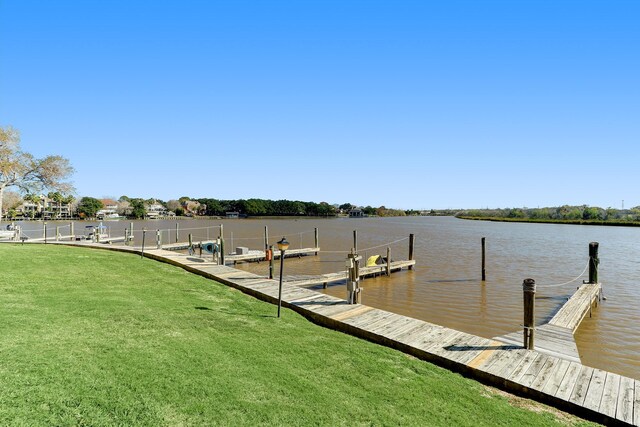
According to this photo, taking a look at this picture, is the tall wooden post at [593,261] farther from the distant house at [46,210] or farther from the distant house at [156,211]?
the distant house at [156,211]

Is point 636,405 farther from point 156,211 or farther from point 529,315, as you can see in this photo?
point 156,211

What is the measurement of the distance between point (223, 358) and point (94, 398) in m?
1.87

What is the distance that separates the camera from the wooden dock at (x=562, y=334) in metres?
8.06

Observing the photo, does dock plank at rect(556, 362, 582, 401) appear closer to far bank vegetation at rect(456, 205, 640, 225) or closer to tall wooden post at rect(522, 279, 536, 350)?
tall wooden post at rect(522, 279, 536, 350)

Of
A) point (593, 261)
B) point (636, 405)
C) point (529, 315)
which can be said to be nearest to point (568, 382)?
point (636, 405)

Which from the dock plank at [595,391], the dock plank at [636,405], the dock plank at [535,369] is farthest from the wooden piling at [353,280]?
the dock plank at [636,405]

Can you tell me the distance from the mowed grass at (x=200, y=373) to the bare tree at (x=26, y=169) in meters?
22.5

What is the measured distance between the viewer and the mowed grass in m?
3.86

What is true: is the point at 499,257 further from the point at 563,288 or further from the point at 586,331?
the point at 586,331

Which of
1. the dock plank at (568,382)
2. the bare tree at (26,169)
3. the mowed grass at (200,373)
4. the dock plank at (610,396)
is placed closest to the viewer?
the mowed grass at (200,373)

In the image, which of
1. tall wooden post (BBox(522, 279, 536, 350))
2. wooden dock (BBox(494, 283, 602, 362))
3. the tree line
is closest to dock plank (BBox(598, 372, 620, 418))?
tall wooden post (BBox(522, 279, 536, 350))

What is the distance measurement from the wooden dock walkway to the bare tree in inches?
996

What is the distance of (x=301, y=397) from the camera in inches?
179

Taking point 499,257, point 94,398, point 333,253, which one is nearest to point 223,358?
point 94,398
